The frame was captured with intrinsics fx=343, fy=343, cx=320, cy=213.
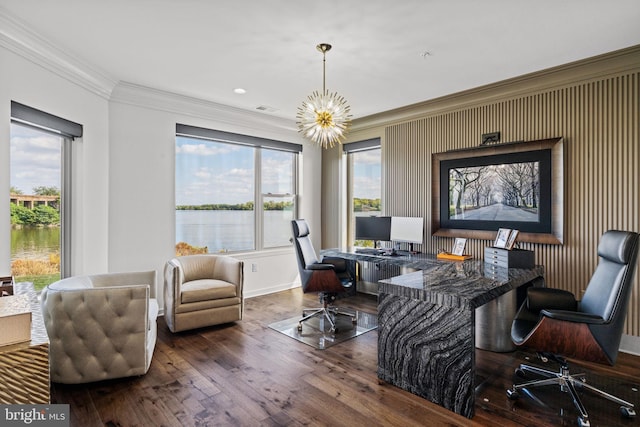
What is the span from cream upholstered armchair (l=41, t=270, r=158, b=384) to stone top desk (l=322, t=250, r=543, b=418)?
186 cm

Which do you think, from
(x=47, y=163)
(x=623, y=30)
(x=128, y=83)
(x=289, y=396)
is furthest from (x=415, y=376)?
(x=128, y=83)

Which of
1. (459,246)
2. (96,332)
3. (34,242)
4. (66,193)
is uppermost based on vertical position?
(66,193)

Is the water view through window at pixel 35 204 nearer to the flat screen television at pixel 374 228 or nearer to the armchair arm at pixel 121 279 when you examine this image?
the armchair arm at pixel 121 279

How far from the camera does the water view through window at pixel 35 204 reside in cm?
A: 297

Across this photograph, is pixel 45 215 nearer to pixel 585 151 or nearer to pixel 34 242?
pixel 34 242

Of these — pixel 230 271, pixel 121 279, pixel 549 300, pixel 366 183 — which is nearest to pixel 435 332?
pixel 549 300

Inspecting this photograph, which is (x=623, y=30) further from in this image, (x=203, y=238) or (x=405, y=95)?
(x=203, y=238)

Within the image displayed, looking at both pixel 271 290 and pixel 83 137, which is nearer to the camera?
pixel 83 137

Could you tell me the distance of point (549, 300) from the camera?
106 inches

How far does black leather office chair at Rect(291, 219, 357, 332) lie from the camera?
3602mm

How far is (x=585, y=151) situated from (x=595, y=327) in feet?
6.54

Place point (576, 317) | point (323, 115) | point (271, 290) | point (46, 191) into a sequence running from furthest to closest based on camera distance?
point (271, 290) → point (46, 191) → point (323, 115) → point (576, 317)

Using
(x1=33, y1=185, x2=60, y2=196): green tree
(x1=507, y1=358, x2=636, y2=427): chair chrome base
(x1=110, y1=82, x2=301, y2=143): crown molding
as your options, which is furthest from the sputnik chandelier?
(x1=33, y1=185, x2=60, y2=196): green tree

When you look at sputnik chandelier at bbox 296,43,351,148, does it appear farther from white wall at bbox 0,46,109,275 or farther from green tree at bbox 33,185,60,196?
green tree at bbox 33,185,60,196
